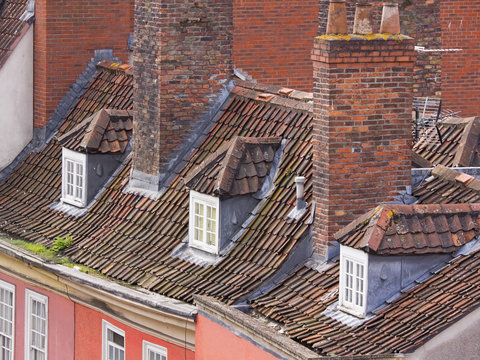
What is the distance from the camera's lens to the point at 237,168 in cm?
2330

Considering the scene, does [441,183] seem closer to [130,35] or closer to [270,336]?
[270,336]

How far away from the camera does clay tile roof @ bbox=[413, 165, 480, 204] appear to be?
20969 mm

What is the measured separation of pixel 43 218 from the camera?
91.5ft

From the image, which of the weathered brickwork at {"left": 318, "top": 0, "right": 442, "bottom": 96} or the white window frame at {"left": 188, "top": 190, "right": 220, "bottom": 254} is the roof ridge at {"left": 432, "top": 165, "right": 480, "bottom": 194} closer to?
the white window frame at {"left": 188, "top": 190, "right": 220, "bottom": 254}

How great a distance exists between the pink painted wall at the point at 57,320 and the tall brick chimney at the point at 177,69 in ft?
8.13

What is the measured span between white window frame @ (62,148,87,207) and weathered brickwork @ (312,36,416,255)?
6621mm

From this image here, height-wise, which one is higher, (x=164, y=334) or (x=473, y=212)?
(x=473, y=212)

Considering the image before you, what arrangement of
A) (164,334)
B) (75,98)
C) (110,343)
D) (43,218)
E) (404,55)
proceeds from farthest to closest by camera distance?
(75,98), (43,218), (110,343), (164,334), (404,55)

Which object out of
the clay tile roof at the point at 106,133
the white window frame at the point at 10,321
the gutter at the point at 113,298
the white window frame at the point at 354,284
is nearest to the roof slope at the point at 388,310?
the white window frame at the point at 354,284


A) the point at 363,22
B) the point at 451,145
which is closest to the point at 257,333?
the point at 363,22

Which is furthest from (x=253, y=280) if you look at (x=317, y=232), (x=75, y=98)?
(x=75, y=98)

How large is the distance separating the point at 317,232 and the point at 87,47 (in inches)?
394

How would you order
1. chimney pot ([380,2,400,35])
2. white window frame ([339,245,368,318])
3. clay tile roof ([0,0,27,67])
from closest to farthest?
Answer: 1. white window frame ([339,245,368,318])
2. chimney pot ([380,2,400,35])
3. clay tile roof ([0,0,27,67])

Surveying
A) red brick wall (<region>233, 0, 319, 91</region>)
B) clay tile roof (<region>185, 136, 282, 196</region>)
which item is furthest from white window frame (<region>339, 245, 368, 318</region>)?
red brick wall (<region>233, 0, 319, 91</region>)
